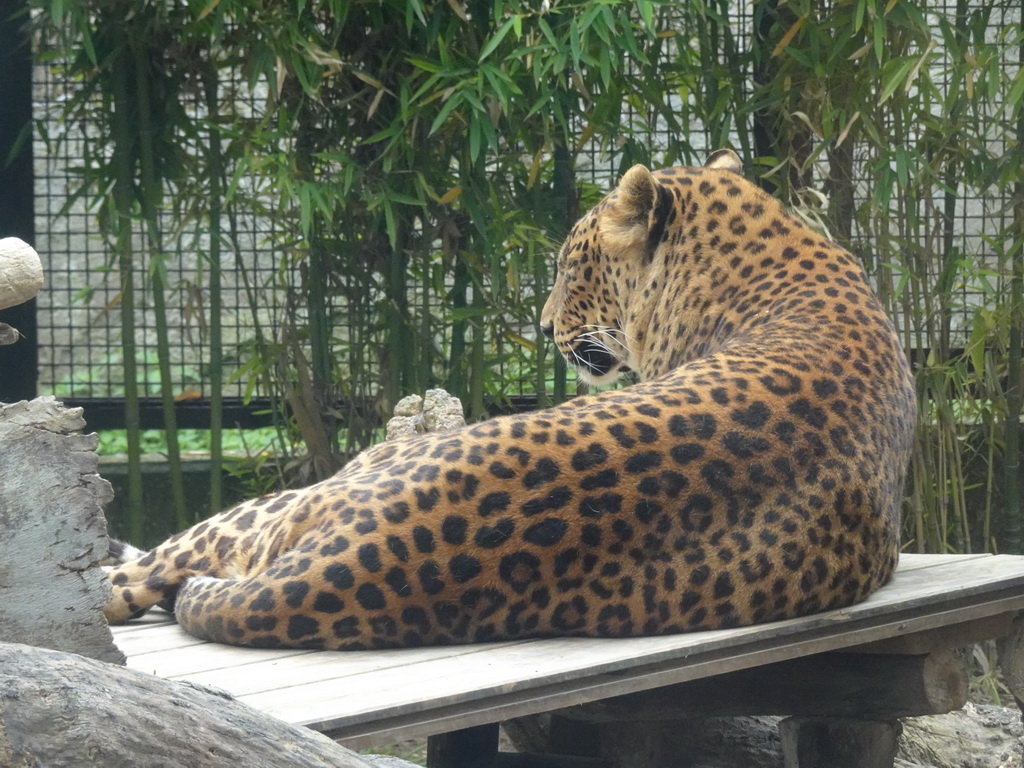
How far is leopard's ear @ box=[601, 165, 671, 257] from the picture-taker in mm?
4035

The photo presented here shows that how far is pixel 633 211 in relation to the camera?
13.7ft

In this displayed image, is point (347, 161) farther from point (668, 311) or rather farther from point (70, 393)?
point (70, 393)

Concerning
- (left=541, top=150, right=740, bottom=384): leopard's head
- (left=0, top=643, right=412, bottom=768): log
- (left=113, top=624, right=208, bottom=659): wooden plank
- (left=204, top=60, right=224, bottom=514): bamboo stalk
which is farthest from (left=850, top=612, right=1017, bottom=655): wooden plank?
(left=204, top=60, right=224, bottom=514): bamboo stalk

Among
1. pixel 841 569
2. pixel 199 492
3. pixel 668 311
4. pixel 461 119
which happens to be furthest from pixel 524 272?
pixel 841 569

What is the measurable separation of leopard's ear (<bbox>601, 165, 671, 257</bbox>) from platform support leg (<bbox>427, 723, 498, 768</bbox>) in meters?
1.48

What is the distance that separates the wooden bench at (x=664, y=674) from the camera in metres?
2.68

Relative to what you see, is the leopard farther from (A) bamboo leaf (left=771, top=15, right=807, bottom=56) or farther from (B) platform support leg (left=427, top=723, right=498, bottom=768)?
(A) bamboo leaf (left=771, top=15, right=807, bottom=56)

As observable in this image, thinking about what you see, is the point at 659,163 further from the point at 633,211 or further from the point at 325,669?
the point at 325,669

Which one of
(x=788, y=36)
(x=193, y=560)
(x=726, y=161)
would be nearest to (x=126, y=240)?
(x=193, y=560)

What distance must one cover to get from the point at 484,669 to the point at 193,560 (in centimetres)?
98

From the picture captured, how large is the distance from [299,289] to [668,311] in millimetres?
2422

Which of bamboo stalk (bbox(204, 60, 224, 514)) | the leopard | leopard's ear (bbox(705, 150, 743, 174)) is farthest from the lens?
bamboo stalk (bbox(204, 60, 224, 514))

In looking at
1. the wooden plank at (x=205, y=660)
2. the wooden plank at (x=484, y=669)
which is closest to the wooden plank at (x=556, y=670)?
the wooden plank at (x=484, y=669)

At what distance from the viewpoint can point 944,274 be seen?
5.48 m
